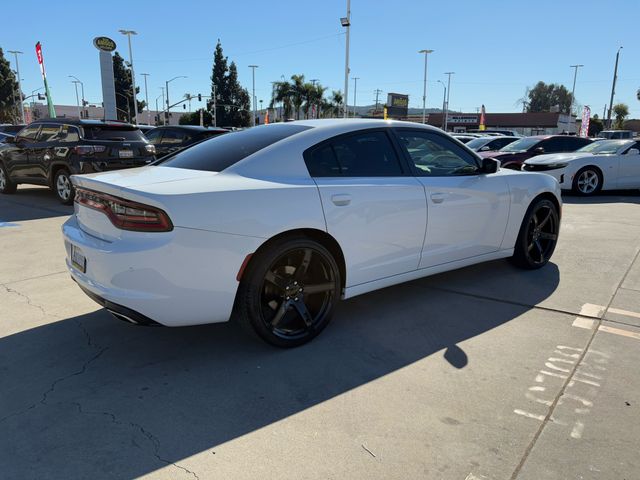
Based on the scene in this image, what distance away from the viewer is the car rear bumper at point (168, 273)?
2.77m

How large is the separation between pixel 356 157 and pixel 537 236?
266 centimetres

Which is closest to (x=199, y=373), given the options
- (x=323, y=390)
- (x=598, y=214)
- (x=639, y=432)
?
(x=323, y=390)

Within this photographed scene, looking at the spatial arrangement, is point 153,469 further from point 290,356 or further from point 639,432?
point 639,432

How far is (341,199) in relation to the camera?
3408 mm

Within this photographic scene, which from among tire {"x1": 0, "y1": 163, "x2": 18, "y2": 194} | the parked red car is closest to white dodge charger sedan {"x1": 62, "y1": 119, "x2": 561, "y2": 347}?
tire {"x1": 0, "y1": 163, "x2": 18, "y2": 194}

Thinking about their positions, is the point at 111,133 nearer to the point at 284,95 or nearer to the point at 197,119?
the point at 284,95

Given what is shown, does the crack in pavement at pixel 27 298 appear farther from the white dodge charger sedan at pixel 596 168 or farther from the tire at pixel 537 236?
the white dodge charger sedan at pixel 596 168

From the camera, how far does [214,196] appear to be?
2887 mm

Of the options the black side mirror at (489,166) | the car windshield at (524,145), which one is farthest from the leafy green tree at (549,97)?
the black side mirror at (489,166)

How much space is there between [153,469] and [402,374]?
1.56m

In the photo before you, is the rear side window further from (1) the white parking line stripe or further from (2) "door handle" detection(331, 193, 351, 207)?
(1) the white parking line stripe

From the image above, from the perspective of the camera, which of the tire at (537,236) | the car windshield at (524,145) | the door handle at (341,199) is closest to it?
the door handle at (341,199)

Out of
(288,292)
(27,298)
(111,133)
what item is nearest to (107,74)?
(111,133)

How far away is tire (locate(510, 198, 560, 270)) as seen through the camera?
5066 millimetres
